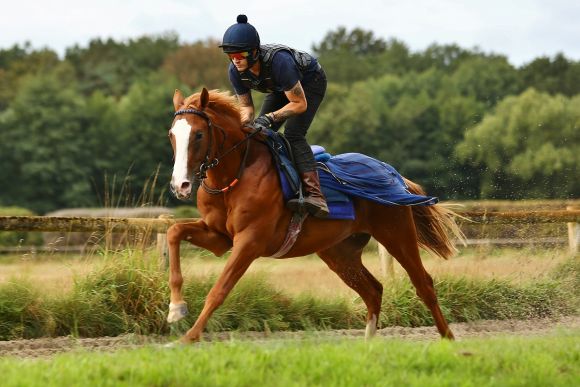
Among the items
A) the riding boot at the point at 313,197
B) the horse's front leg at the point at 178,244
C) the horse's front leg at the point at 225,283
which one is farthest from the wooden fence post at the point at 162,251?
the horse's front leg at the point at 225,283

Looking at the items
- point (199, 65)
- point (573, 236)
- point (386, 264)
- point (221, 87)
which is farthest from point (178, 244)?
point (199, 65)

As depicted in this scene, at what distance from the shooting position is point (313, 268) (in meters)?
14.3

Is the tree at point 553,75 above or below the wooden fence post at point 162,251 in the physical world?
above

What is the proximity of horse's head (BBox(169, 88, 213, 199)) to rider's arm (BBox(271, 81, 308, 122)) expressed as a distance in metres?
0.69

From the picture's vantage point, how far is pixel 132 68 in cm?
10025

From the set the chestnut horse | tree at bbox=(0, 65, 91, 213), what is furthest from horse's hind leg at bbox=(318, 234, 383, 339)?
tree at bbox=(0, 65, 91, 213)

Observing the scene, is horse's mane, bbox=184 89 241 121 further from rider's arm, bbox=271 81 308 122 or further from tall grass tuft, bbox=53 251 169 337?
tall grass tuft, bbox=53 251 169 337

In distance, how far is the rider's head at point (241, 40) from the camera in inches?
318

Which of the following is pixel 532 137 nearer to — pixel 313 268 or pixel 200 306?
pixel 313 268

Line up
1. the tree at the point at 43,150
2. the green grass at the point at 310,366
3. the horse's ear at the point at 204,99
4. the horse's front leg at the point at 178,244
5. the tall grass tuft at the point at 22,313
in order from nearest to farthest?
1. the green grass at the point at 310,366
2. the horse's front leg at the point at 178,244
3. the horse's ear at the point at 204,99
4. the tall grass tuft at the point at 22,313
5. the tree at the point at 43,150

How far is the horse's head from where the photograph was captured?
24.6 feet

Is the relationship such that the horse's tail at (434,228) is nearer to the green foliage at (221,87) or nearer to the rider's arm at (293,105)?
the rider's arm at (293,105)

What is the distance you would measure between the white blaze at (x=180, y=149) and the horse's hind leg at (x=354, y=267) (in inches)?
98.3

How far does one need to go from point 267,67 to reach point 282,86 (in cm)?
21
